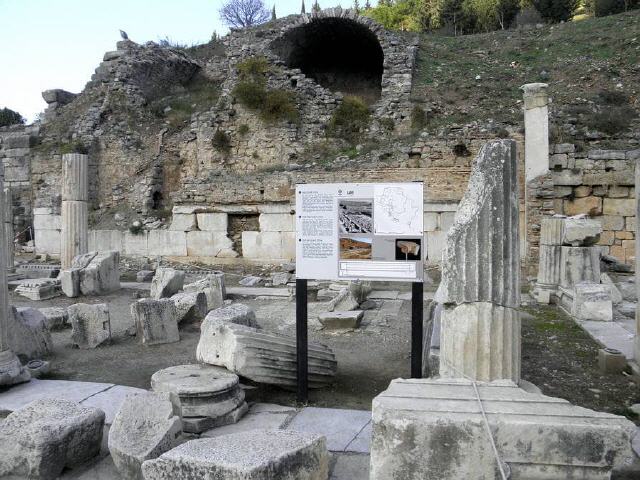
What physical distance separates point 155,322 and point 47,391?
2.10 metres

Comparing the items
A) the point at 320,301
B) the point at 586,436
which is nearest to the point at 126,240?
the point at 320,301

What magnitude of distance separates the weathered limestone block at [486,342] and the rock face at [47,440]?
2.62 metres

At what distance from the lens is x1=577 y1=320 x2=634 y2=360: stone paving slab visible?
618 cm

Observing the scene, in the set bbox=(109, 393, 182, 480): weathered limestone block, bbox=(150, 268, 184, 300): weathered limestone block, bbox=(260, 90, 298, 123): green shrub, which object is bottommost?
bbox=(109, 393, 182, 480): weathered limestone block

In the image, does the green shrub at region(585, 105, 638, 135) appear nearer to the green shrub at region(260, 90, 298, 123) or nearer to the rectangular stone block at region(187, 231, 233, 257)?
the green shrub at region(260, 90, 298, 123)

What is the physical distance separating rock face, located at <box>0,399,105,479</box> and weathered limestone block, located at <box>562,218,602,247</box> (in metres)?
8.63

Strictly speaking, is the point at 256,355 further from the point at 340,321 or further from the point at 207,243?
the point at 207,243

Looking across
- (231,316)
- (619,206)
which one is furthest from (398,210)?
(619,206)

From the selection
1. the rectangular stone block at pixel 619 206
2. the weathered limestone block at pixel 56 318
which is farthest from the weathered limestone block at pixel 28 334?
the rectangular stone block at pixel 619 206

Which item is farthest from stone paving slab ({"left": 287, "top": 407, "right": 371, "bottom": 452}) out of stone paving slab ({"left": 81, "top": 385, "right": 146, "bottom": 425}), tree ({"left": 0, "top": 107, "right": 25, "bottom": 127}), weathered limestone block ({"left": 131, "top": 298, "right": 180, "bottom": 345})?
tree ({"left": 0, "top": 107, "right": 25, "bottom": 127})

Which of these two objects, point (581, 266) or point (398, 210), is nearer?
point (398, 210)

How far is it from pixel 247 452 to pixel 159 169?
17.9 metres

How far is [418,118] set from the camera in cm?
1781

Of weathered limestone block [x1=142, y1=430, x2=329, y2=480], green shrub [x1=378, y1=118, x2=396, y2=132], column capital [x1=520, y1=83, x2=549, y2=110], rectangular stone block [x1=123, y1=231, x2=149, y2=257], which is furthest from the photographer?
green shrub [x1=378, y1=118, x2=396, y2=132]
